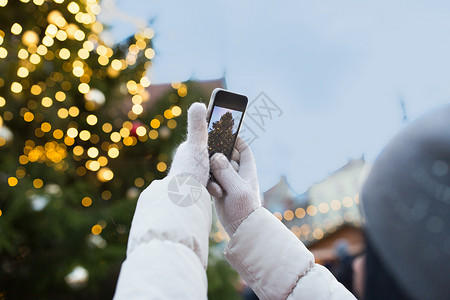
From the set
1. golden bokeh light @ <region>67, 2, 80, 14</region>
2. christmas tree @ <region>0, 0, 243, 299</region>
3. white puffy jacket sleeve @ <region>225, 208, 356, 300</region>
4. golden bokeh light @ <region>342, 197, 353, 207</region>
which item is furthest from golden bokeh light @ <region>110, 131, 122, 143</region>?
golden bokeh light @ <region>342, 197, 353, 207</region>

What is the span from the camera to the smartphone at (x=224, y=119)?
53 centimetres

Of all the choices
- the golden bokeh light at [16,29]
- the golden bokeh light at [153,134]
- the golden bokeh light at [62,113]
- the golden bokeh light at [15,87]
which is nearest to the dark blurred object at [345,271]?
the golden bokeh light at [153,134]

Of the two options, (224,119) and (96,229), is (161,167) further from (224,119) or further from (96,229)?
(224,119)

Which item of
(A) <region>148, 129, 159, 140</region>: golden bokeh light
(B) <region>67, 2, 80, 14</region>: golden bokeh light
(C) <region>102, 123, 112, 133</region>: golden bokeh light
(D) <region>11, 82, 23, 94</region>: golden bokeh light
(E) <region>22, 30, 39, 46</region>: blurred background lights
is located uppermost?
(B) <region>67, 2, 80, 14</region>: golden bokeh light

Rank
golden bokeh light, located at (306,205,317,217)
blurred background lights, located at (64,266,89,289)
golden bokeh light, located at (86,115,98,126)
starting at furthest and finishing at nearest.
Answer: golden bokeh light, located at (306,205,317,217) → golden bokeh light, located at (86,115,98,126) → blurred background lights, located at (64,266,89,289)

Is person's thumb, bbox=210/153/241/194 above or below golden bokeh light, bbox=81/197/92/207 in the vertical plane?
above

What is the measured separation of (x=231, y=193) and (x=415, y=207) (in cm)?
24

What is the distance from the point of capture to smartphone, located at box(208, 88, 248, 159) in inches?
20.8

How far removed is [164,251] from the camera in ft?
0.98

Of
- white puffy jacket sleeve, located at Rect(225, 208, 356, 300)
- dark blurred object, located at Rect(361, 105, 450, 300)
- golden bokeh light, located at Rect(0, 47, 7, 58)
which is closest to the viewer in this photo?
dark blurred object, located at Rect(361, 105, 450, 300)

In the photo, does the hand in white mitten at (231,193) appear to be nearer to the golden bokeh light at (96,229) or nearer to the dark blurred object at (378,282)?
the dark blurred object at (378,282)

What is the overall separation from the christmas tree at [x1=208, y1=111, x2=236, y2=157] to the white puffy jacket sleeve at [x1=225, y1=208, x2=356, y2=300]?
13 centimetres

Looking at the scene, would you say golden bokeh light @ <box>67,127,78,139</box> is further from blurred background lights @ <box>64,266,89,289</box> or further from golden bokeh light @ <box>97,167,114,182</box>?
→ blurred background lights @ <box>64,266,89,289</box>

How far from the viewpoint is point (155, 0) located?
4.99 feet
